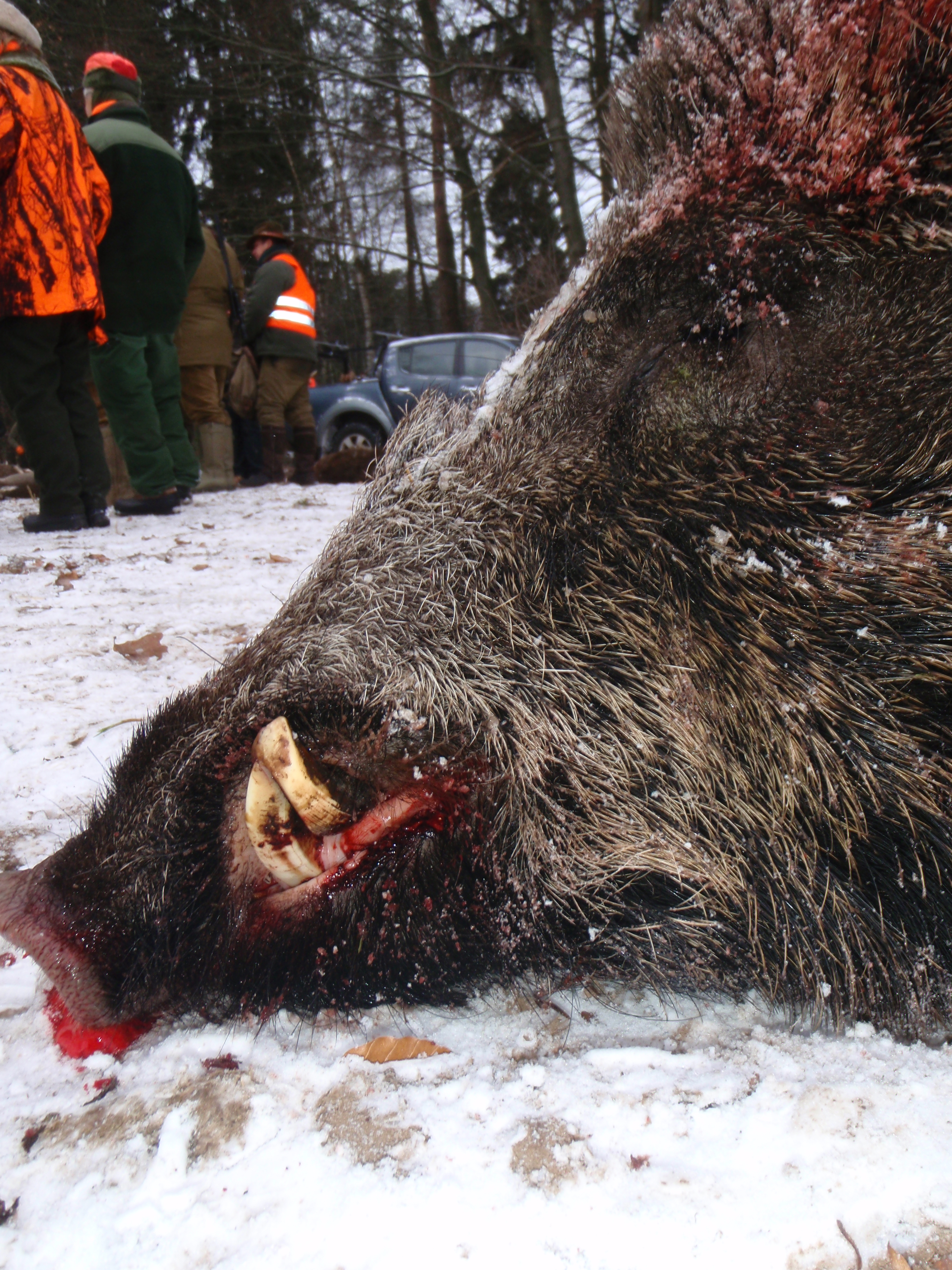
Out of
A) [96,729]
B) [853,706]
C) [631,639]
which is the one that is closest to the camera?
[853,706]

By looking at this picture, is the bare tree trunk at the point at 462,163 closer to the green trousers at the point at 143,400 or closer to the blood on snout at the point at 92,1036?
the green trousers at the point at 143,400

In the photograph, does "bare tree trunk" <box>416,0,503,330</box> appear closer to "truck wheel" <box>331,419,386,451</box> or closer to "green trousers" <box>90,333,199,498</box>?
"truck wheel" <box>331,419,386,451</box>

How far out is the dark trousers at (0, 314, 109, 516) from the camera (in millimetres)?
3844

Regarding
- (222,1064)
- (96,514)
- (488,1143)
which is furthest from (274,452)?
(488,1143)

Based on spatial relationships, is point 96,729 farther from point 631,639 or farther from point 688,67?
point 688,67

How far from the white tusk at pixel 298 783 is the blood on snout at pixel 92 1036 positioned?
0.43m

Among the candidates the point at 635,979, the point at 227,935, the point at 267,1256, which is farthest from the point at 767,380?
the point at 267,1256

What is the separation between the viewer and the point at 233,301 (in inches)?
252

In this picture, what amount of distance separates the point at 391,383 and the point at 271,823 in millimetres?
9818

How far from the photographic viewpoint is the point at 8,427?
30.9 ft

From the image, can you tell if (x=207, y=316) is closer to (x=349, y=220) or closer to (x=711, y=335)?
(x=711, y=335)

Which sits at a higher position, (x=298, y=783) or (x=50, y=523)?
(x=50, y=523)

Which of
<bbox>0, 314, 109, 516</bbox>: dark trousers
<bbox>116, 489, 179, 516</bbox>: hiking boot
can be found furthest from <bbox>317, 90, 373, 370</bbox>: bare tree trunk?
<bbox>0, 314, 109, 516</bbox>: dark trousers

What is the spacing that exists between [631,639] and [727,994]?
0.62 meters
